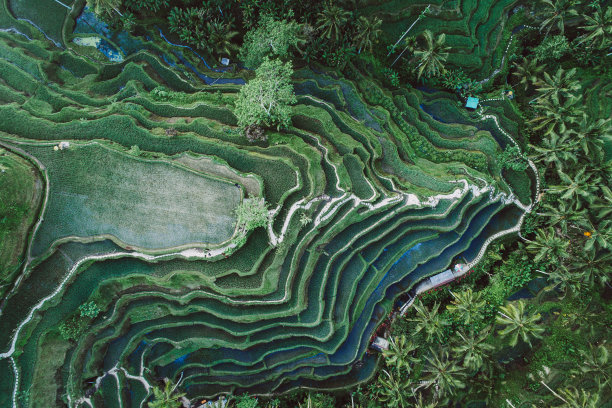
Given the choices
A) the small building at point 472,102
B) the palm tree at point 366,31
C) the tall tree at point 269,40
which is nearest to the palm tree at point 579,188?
the small building at point 472,102

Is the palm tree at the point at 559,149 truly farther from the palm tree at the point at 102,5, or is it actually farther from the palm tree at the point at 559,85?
the palm tree at the point at 102,5

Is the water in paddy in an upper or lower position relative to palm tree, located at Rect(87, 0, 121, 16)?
lower

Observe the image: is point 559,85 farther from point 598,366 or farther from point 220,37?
point 220,37

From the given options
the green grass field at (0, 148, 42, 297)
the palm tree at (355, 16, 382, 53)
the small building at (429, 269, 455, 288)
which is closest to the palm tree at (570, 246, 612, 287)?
the small building at (429, 269, 455, 288)

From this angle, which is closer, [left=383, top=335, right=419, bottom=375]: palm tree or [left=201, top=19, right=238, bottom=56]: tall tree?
[left=383, top=335, right=419, bottom=375]: palm tree

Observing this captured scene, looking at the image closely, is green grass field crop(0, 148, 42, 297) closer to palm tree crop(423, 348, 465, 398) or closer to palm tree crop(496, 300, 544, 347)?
palm tree crop(423, 348, 465, 398)

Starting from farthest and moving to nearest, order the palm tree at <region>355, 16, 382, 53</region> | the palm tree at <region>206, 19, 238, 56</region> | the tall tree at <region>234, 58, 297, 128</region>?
the palm tree at <region>206, 19, 238, 56</region>
the palm tree at <region>355, 16, 382, 53</region>
the tall tree at <region>234, 58, 297, 128</region>

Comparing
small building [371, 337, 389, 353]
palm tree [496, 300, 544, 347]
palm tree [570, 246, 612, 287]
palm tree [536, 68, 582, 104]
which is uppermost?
palm tree [536, 68, 582, 104]

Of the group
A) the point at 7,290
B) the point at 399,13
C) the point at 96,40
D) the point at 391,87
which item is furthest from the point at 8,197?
the point at 399,13

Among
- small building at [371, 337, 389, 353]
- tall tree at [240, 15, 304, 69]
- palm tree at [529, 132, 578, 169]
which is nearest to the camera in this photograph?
palm tree at [529, 132, 578, 169]
